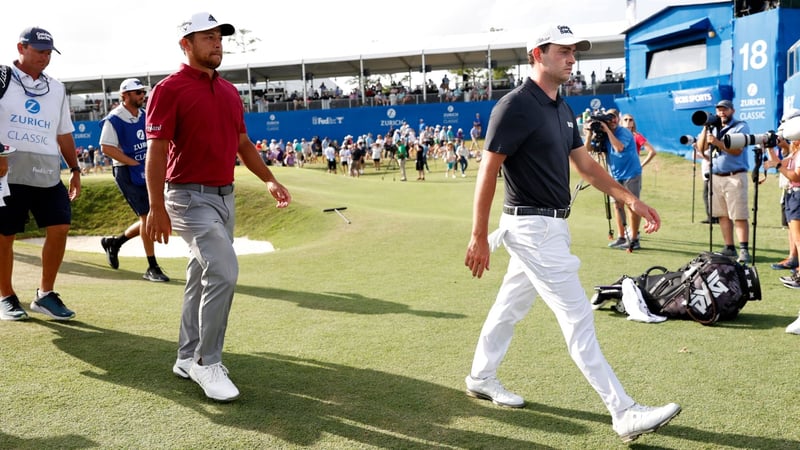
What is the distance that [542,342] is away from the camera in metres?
5.09

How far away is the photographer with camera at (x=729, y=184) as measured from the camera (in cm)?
830

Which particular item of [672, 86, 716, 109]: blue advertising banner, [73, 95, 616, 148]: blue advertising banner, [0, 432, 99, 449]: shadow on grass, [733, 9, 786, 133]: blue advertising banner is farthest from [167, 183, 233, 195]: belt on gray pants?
[73, 95, 616, 148]: blue advertising banner

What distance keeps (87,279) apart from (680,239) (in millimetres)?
8887

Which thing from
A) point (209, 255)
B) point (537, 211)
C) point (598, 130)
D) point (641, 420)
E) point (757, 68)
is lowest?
point (641, 420)

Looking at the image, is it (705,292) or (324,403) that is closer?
(324,403)

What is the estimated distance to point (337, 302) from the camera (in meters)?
6.60

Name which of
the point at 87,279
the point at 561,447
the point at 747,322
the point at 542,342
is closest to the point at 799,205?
the point at 747,322

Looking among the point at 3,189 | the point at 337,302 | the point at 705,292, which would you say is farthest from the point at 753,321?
the point at 3,189

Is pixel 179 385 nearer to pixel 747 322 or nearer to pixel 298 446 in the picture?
pixel 298 446

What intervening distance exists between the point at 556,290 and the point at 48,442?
274 cm

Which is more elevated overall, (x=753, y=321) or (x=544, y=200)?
(x=544, y=200)

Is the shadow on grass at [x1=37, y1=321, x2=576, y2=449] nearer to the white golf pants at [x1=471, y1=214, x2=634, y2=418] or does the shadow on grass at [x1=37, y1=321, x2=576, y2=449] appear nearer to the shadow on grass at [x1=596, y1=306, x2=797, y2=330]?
the white golf pants at [x1=471, y1=214, x2=634, y2=418]

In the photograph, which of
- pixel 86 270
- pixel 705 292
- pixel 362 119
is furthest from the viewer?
pixel 362 119

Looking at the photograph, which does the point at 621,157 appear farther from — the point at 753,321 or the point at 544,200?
the point at 544,200
